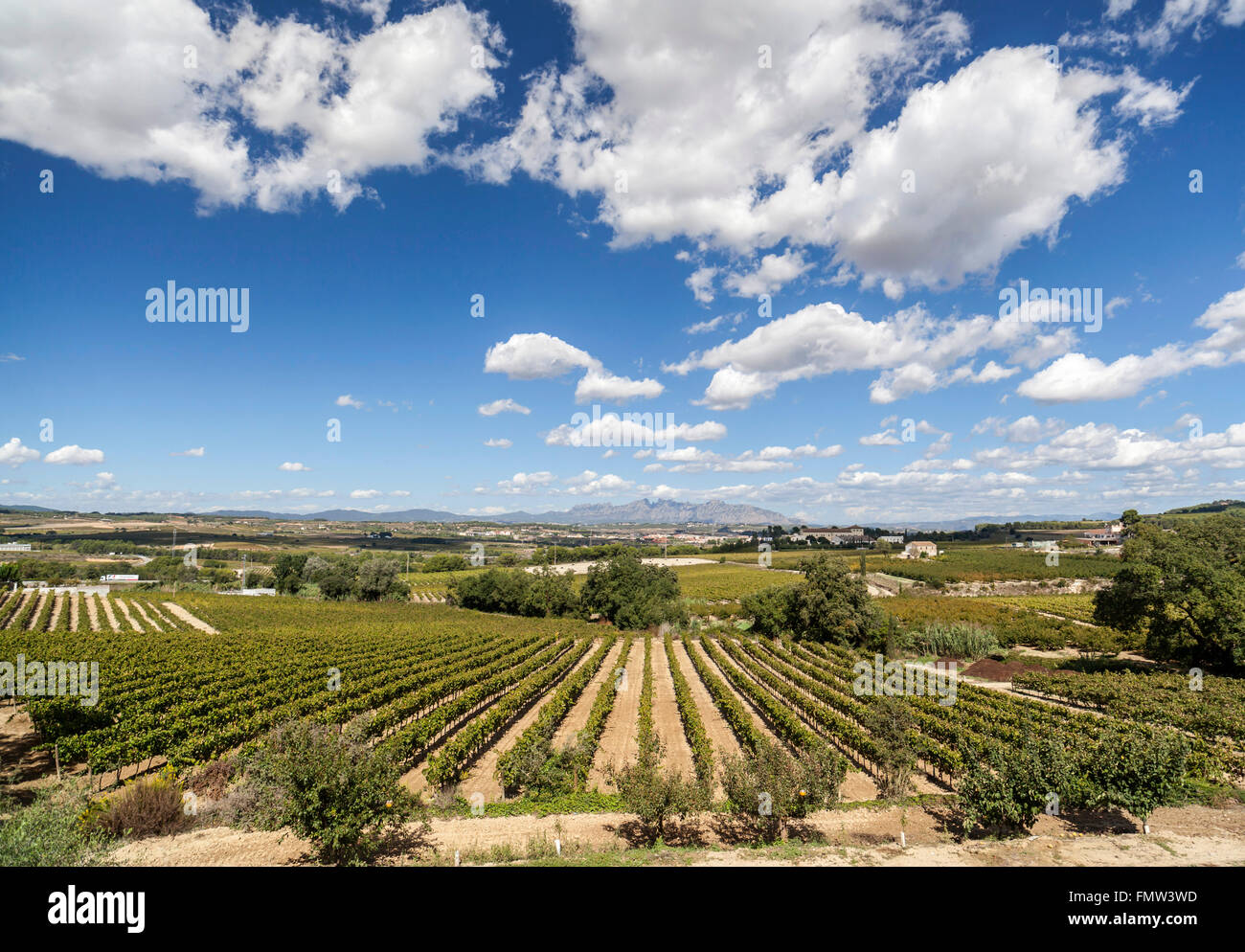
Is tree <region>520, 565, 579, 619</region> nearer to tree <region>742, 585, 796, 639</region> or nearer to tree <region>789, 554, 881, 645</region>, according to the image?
tree <region>742, 585, 796, 639</region>

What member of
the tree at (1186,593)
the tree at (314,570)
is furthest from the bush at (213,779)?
the tree at (314,570)

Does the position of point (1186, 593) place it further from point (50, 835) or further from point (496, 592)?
point (496, 592)

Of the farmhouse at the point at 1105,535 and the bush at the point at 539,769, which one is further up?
the bush at the point at 539,769

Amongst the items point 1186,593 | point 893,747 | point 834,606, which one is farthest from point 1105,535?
point 893,747

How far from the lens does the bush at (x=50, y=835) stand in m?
9.49

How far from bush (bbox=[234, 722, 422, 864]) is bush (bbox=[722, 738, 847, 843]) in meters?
8.74

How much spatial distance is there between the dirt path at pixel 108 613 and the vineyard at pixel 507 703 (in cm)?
1591

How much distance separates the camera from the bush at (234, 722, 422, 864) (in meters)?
11.2

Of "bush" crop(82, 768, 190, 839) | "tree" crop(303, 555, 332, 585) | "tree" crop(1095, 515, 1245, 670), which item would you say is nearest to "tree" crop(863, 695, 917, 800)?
"bush" crop(82, 768, 190, 839)

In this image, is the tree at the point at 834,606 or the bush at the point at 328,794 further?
the tree at the point at 834,606

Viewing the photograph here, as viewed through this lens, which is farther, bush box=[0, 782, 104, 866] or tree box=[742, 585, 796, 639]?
tree box=[742, 585, 796, 639]

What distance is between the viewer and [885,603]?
68.5m

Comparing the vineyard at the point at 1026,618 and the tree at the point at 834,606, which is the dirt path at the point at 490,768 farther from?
the vineyard at the point at 1026,618
